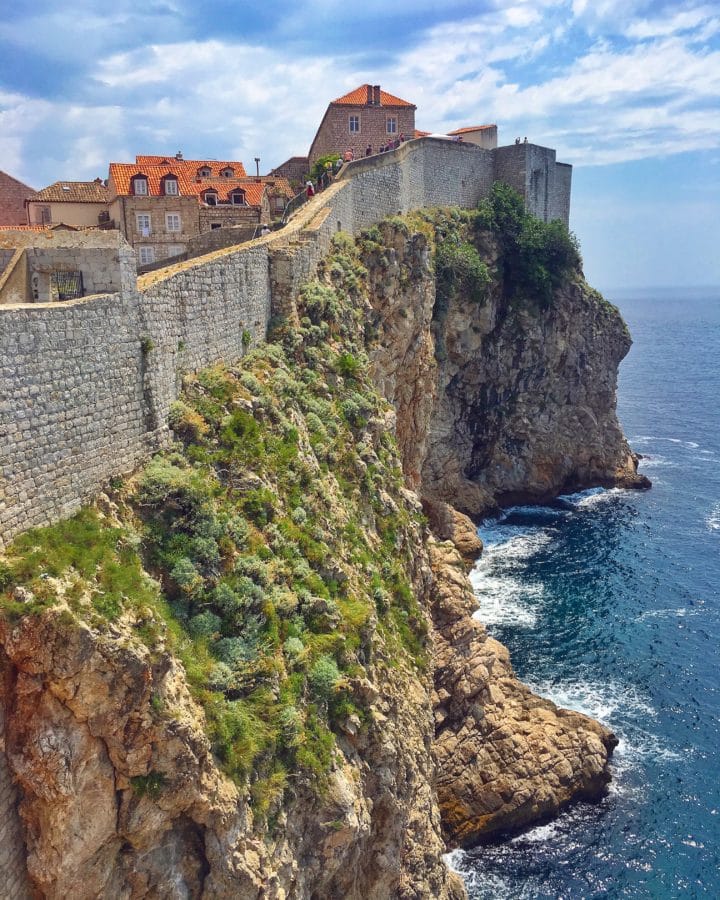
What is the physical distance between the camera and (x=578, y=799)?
30.4m

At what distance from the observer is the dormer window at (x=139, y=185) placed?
34.0 metres

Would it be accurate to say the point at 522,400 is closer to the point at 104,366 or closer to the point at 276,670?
the point at 276,670

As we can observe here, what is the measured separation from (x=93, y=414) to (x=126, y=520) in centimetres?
237

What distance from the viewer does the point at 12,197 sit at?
118 feet

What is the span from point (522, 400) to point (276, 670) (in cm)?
4679

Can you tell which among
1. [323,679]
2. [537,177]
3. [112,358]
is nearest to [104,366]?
[112,358]

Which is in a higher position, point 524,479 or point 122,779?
point 122,779

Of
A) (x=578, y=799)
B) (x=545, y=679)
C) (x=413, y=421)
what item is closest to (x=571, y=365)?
(x=413, y=421)

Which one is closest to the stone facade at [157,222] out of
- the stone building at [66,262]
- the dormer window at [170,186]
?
the dormer window at [170,186]

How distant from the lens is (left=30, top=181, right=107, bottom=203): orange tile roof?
34.5 metres

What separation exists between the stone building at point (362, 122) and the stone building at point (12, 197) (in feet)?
66.4

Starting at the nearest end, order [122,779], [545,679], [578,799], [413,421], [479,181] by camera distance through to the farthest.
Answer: [122,779], [578,799], [545,679], [413,421], [479,181]

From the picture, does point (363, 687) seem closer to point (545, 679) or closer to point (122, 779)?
point (122, 779)

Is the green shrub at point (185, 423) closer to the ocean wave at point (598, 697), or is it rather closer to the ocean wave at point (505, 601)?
the ocean wave at point (598, 697)
